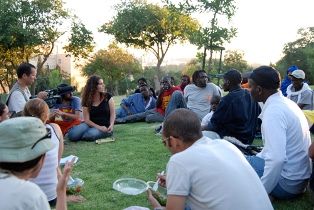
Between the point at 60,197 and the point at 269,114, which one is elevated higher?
the point at 269,114

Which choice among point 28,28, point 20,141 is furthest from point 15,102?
point 28,28

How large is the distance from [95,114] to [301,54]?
1538 inches

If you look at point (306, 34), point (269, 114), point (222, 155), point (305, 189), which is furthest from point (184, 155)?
point (306, 34)

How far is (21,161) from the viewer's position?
1.87m

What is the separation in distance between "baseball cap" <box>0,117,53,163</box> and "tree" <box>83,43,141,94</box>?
44604 mm

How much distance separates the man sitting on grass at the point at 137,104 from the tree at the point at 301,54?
29.4m

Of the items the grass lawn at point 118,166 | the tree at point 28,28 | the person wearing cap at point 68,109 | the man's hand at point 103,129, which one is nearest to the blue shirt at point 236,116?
the grass lawn at point 118,166

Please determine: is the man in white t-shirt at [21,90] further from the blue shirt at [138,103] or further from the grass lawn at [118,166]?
the blue shirt at [138,103]

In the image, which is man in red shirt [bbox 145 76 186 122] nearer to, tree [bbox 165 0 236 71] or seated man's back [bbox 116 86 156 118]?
seated man's back [bbox 116 86 156 118]

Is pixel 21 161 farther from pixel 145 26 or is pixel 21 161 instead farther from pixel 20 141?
pixel 145 26

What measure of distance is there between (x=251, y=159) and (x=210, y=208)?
156 centimetres

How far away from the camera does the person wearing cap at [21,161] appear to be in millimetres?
1779

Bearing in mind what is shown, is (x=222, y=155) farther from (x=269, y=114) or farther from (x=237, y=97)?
(x=237, y=97)

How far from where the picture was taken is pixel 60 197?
2385mm
